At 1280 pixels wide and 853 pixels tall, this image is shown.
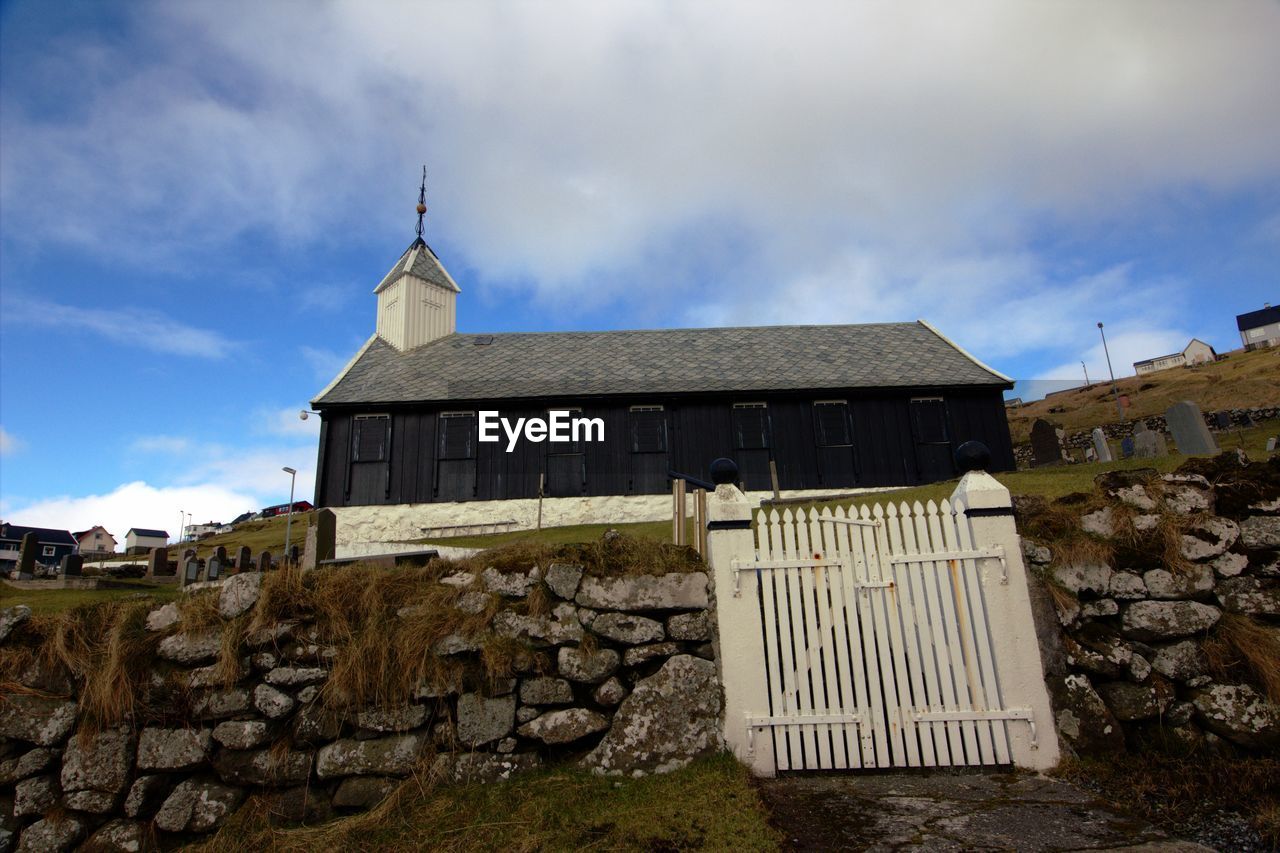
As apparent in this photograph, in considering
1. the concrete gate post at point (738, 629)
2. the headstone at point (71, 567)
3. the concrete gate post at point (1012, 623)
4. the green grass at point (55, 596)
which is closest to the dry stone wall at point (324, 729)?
the concrete gate post at point (738, 629)

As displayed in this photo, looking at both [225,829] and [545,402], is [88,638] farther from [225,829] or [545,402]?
[545,402]

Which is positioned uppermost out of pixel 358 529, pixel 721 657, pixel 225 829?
pixel 358 529

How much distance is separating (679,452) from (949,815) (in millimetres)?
16159

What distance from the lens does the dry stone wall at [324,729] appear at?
5.69 m

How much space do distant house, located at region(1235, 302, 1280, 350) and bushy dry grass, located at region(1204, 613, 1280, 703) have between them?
109868 millimetres

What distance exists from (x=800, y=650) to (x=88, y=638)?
6259mm

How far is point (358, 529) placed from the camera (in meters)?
20.2

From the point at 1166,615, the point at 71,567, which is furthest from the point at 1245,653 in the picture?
the point at 71,567

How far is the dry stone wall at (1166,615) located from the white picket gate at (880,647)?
0.43 m

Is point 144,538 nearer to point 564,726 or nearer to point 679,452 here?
point 679,452

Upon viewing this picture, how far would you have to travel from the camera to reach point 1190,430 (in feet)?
44.0

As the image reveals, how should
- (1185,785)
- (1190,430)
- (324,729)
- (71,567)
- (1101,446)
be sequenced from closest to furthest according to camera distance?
1. (1185,785)
2. (324,729)
3. (1190,430)
4. (71,567)
5. (1101,446)

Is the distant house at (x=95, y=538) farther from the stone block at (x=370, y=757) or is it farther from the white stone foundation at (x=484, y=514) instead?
the stone block at (x=370, y=757)

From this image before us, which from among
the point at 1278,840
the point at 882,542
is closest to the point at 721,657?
the point at 882,542
